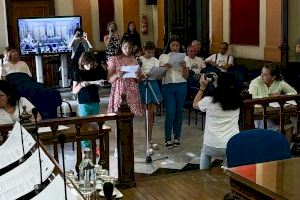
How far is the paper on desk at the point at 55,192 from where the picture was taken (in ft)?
6.73

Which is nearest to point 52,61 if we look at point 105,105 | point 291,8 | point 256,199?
point 105,105

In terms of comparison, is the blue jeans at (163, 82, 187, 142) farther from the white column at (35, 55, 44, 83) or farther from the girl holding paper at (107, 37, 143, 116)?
the white column at (35, 55, 44, 83)

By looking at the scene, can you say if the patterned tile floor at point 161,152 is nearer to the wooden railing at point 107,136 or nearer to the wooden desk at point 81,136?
the wooden railing at point 107,136

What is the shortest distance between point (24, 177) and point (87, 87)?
3432 millimetres

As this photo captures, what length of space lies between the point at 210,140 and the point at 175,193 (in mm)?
624

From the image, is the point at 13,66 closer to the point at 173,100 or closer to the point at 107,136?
the point at 173,100

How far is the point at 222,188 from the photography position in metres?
4.91

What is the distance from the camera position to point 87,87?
586 centimetres

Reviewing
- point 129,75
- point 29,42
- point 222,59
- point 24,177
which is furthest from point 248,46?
point 24,177

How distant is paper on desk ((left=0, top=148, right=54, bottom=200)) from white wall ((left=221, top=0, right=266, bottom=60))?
7358 mm

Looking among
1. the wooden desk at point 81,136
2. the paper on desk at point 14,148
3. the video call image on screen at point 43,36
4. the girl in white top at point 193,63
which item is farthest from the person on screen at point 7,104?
the video call image on screen at point 43,36

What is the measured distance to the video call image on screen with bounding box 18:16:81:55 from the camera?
39.6 ft

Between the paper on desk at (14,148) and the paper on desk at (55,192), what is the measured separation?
670 millimetres

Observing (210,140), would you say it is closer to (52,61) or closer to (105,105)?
(105,105)
